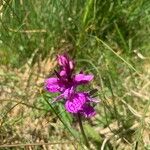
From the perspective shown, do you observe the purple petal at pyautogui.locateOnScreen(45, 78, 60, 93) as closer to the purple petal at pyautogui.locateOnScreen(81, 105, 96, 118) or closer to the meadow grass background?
the purple petal at pyautogui.locateOnScreen(81, 105, 96, 118)

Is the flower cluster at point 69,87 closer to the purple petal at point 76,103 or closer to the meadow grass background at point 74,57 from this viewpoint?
the purple petal at point 76,103

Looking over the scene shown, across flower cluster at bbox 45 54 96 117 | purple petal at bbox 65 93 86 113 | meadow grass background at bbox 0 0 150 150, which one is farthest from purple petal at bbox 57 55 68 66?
meadow grass background at bbox 0 0 150 150

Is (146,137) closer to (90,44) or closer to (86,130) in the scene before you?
Answer: (86,130)

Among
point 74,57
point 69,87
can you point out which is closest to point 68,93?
point 69,87

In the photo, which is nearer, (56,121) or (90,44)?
(56,121)

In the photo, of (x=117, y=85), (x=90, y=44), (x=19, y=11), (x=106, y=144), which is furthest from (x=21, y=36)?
(x=106, y=144)

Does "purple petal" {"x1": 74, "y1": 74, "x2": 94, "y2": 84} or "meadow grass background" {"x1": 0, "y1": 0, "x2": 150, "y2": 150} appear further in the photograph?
"meadow grass background" {"x1": 0, "y1": 0, "x2": 150, "y2": 150}
